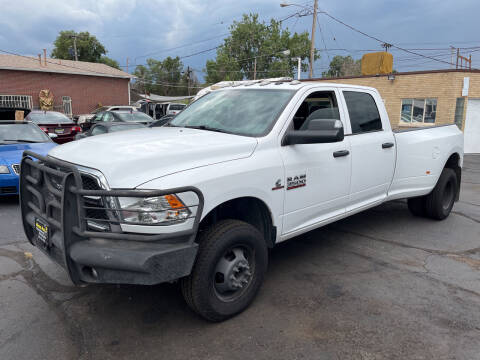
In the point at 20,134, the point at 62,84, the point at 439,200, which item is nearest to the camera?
the point at 439,200

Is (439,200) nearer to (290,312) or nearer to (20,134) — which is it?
(290,312)

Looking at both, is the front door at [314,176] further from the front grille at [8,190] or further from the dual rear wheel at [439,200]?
the front grille at [8,190]

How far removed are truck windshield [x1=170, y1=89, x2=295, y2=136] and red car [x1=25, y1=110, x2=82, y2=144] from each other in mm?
9381

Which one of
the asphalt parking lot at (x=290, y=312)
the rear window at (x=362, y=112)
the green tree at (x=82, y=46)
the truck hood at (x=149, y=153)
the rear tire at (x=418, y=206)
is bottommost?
the asphalt parking lot at (x=290, y=312)

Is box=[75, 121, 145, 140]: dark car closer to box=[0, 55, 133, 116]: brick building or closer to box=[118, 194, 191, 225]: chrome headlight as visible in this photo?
box=[118, 194, 191, 225]: chrome headlight

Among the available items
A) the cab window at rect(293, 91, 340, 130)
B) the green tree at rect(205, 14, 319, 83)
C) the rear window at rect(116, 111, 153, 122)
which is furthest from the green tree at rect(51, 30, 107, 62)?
the cab window at rect(293, 91, 340, 130)

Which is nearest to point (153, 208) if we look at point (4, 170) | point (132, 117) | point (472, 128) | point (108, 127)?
point (4, 170)

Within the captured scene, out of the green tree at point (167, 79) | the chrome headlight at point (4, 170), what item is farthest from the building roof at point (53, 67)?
the green tree at point (167, 79)

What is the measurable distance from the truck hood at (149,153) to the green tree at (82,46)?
60.6m

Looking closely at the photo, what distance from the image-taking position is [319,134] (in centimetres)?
334

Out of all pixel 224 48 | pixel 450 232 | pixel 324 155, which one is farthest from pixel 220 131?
pixel 224 48

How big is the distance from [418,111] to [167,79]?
70808 millimetres

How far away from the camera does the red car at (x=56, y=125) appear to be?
12.4m

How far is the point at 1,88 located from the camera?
1086 inches
